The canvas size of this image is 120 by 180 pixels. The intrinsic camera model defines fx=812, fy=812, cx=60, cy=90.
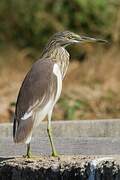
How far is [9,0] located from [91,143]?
319 inches

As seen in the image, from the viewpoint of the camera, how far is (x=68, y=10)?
1450 cm

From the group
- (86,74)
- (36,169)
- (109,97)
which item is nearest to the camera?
(36,169)

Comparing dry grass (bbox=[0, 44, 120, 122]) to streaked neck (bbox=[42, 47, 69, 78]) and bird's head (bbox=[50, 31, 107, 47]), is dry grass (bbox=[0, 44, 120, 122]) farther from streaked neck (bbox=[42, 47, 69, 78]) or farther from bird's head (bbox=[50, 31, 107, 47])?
streaked neck (bbox=[42, 47, 69, 78])

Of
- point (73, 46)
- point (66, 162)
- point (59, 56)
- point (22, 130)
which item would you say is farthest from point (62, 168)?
point (73, 46)

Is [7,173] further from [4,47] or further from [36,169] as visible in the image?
[4,47]

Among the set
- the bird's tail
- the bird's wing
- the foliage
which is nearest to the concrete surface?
the bird's tail

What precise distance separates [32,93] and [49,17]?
836 centimetres

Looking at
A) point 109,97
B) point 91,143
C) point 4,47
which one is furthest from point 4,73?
point 91,143

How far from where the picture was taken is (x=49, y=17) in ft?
47.2

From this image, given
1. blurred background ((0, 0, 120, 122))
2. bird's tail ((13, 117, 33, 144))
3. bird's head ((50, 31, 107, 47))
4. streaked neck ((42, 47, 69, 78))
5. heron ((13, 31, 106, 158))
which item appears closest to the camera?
bird's tail ((13, 117, 33, 144))

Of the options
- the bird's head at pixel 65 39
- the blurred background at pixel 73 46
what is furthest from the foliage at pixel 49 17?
the bird's head at pixel 65 39

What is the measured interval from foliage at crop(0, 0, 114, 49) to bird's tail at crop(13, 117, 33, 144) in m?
8.13

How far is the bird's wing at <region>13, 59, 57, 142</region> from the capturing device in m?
6.02

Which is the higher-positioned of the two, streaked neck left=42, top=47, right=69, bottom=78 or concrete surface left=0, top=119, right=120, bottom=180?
streaked neck left=42, top=47, right=69, bottom=78
